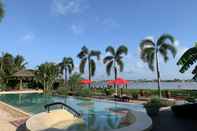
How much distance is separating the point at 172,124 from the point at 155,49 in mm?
18020

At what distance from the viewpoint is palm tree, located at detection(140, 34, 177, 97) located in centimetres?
2702

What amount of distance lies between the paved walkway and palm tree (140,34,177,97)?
1502 cm

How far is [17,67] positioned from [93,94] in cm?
2422

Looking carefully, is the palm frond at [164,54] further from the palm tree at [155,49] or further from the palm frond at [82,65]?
the palm frond at [82,65]

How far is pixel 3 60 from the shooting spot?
4809 cm

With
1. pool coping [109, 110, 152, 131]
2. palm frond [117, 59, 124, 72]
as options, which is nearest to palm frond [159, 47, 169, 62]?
palm frond [117, 59, 124, 72]

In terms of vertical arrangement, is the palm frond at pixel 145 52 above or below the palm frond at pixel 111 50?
below

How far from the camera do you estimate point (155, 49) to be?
27.7 metres

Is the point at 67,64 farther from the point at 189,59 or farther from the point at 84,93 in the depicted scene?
the point at 189,59

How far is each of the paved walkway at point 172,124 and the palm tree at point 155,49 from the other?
49.3 feet

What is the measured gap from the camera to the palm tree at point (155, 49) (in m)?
27.0

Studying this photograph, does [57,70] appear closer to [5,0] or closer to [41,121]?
[5,0]

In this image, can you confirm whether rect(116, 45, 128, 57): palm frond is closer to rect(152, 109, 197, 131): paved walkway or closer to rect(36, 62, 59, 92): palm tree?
rect(36, 62, 59, 92): palm tree

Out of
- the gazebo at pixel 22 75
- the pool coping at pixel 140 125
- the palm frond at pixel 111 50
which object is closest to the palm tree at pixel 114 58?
the palm frond at pixel 111 50
